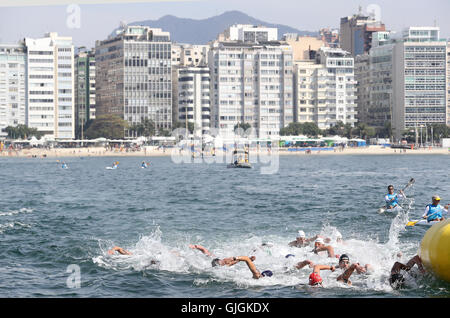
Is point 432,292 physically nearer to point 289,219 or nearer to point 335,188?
point 289,219

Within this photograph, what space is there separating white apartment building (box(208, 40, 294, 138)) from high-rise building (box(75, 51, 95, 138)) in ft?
109

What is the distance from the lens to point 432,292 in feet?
50.0

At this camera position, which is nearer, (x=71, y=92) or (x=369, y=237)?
(x=369, y=237)

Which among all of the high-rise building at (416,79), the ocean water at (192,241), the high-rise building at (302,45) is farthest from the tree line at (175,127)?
the ocean water at (192,241)

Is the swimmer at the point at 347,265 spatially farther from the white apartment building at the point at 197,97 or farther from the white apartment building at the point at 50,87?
the white apartment building at the point at 50,87

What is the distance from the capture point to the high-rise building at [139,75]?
165 m

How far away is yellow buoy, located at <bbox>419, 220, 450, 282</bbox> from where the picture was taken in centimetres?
1399

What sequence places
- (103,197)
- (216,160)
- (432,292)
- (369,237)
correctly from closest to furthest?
(432,292) < (369,237) < (103,197) < (216,160)

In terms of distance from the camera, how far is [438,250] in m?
14.2

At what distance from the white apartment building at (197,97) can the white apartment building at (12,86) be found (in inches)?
1399

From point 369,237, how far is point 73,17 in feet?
45.5

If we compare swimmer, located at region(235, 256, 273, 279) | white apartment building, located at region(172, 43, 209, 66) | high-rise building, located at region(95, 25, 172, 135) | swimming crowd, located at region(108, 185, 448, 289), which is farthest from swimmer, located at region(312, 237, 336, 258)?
white apartment building, located at region(172, 43, 209, 66)

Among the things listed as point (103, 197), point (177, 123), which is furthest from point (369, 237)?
point (177, 123)
